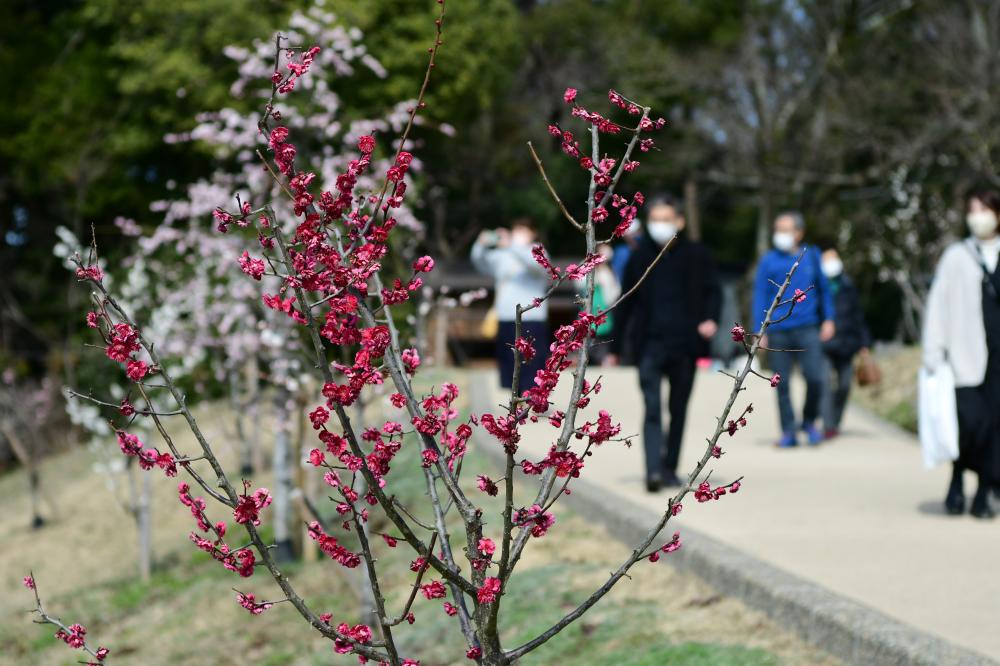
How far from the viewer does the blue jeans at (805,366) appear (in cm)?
1108

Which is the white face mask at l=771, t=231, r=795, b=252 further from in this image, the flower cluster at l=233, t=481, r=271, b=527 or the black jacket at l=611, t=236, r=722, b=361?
the flower cluster at l=233, t=481, r=271, b=527

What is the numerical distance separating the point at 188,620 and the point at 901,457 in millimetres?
5721

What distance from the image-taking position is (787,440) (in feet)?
36.9

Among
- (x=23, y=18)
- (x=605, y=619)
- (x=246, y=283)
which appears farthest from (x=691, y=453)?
(x=23, y=18)

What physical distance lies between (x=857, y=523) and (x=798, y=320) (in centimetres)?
416

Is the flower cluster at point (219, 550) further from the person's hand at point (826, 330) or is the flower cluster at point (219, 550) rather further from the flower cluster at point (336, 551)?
the person's hand at point (826, 330)

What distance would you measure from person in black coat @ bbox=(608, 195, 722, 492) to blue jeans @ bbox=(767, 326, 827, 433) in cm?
264

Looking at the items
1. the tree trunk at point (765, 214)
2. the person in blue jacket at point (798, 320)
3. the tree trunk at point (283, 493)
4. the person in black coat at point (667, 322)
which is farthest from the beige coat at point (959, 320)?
the tree trunk at point (765, 214)

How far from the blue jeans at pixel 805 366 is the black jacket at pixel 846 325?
2.85 ft

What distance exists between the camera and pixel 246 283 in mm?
11781

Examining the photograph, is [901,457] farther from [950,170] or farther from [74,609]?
[950,170]

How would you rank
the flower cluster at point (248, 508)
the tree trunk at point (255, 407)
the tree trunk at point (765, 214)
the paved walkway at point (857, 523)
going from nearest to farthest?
the flower cluster at point (248, 508)
the paved walkway at point (857, 523)
the tree trunk at point (255, 407)
the tree trunk at point (765, 214)

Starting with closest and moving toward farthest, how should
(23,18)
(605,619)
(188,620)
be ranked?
1. (605,619)
2. (188,620)
3. (23,18)

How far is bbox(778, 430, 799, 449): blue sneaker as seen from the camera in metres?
11.2
